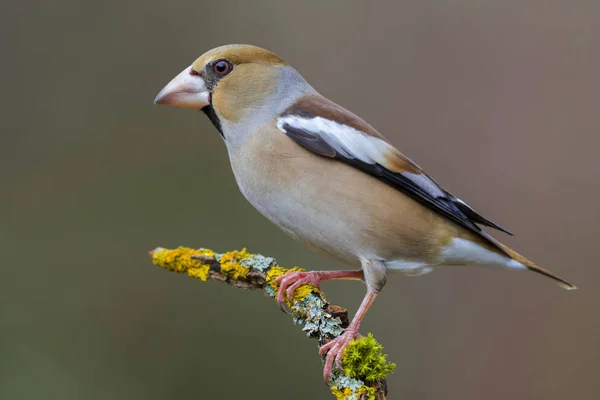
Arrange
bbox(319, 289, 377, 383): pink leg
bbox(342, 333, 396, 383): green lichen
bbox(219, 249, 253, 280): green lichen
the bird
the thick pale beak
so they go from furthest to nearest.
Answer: the thick pale beak < bbox(219, 249, 253, 280): green lichen < the bird < bbox(319, 289, 377, 383): pink leg < bbox(342, 333, 396, 383): green lichen

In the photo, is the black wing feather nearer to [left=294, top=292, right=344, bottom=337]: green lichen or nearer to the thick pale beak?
the thick pale beak

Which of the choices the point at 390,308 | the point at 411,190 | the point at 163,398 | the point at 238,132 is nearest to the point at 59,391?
the point at 163,398

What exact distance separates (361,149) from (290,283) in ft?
1.73

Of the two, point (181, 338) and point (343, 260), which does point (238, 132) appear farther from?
point (181, 338)

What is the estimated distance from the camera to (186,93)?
265cm

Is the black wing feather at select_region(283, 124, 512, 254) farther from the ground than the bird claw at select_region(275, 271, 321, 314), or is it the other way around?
the black wing feather at select_region(283, 124, 512, 254)

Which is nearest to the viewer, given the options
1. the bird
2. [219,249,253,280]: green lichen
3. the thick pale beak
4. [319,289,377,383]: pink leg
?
[319,289,377,383]: pink leg

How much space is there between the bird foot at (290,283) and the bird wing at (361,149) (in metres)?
0.42

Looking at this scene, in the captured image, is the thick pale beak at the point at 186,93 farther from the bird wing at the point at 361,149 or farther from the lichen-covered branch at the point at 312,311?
the lichen-covered branch at the point at 312,311

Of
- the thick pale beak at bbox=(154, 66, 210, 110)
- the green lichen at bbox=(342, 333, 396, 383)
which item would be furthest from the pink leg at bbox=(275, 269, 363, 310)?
the thick pale beak at bbox=(154, 66, 210, 110)

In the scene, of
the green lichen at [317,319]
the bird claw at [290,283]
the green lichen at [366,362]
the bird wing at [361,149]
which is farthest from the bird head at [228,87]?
the green lichen at [366,362]

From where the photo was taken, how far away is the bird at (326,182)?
2416 millimetres

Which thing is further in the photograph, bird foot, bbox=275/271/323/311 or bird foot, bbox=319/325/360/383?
bird foot, bbox=275/271/323/311

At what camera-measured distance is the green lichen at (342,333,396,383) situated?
206cm
